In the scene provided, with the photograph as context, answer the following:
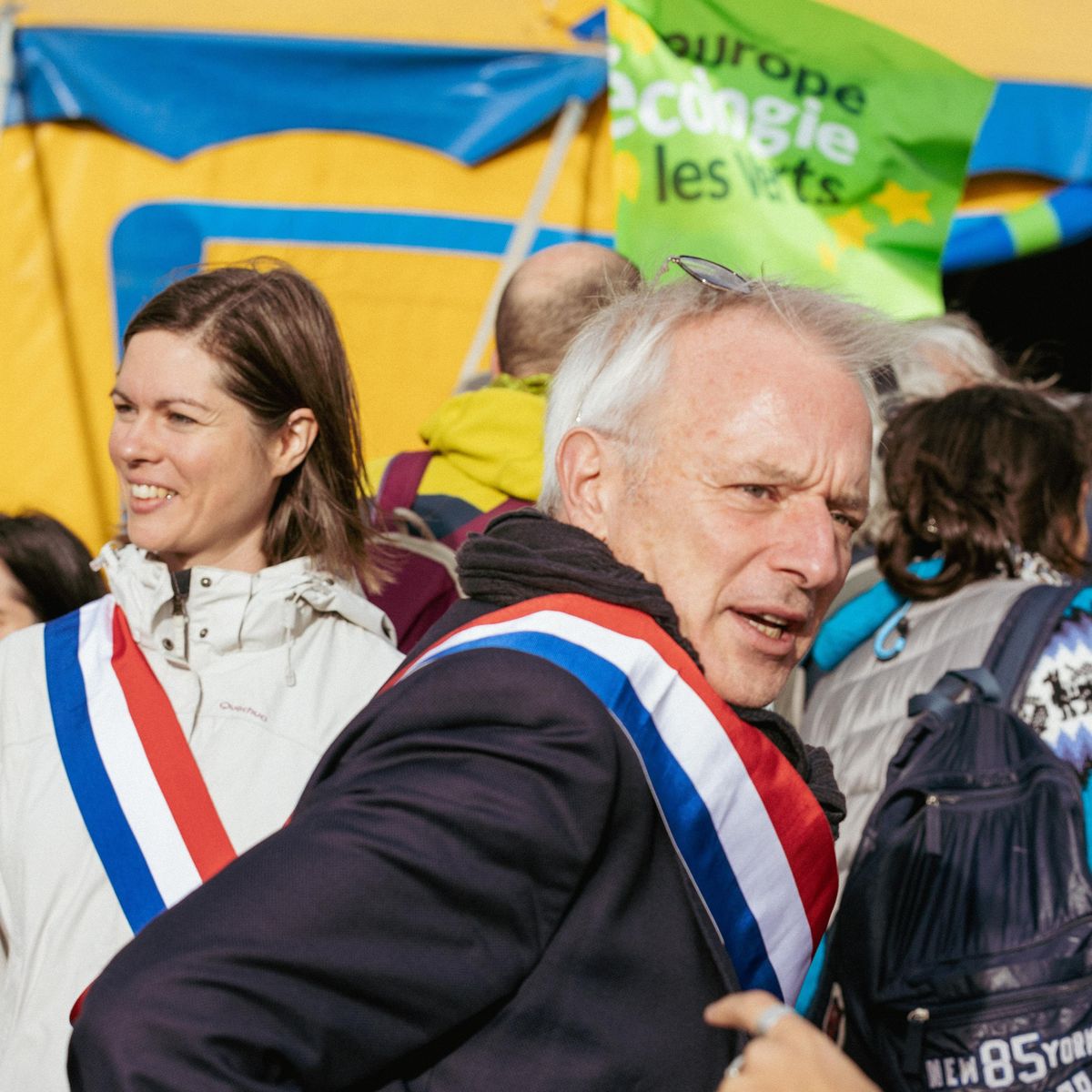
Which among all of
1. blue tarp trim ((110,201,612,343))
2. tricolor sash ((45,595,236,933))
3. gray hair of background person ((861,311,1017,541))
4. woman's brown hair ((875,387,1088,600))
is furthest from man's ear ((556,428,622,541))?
blue tarp trim ((110,201,612,343))

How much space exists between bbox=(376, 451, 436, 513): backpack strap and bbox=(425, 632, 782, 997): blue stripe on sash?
1.59 m

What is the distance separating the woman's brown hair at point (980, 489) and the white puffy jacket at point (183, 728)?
39.1 inches

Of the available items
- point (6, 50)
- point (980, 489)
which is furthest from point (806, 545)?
point (6, 50)

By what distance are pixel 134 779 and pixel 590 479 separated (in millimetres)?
769

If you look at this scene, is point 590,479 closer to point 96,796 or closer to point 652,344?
point 652,344

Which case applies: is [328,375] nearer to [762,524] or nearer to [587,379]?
[587,379]

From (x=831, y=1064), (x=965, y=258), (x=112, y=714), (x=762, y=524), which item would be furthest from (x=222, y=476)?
(x=965, y=258)

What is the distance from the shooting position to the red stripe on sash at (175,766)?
72.0 inches

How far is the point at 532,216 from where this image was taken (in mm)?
4633

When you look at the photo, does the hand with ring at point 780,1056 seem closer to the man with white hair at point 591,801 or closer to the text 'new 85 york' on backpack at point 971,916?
the man with white hair at point 591,801

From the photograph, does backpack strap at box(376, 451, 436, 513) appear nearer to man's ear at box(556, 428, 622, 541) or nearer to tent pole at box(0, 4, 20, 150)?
man's ear at box(556, 428, 622, 541)

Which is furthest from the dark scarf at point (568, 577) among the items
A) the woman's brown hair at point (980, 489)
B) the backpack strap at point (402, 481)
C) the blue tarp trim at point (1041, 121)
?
the blue tarp trim at point (1041, 121)

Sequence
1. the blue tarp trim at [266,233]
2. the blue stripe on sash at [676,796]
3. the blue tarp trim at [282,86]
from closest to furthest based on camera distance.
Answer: the blue stripe on sash at [676,796], the blue tarp trim at [282,86], the blue tarp trim at [266,233]

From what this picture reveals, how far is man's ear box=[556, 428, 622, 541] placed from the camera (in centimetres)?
147
